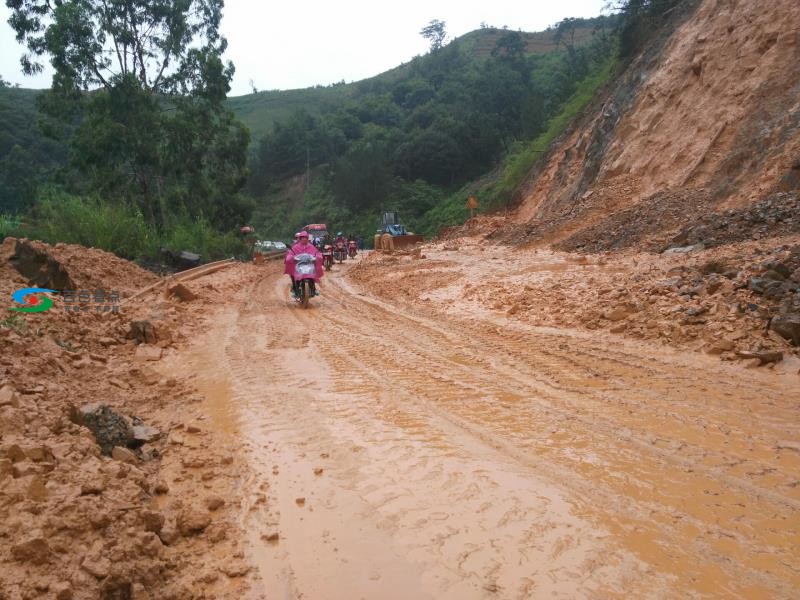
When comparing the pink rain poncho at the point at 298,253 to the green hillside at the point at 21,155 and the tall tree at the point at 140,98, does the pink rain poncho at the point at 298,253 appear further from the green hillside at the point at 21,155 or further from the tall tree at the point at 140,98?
the green hillside at the point at 21,155

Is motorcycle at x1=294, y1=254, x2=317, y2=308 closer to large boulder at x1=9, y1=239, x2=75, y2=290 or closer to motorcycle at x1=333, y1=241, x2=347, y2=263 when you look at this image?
large boulder at x1=9, y1=239, x2=75, y2=290

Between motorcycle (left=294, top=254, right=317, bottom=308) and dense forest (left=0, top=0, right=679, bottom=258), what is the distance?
7.13 metres

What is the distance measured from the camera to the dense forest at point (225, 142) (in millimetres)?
22094

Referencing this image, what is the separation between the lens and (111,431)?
4.00 metres

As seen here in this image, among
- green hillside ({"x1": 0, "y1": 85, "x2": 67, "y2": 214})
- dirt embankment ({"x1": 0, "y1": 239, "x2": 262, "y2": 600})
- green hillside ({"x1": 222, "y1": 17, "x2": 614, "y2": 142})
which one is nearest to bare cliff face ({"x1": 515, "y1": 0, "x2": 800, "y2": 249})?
dirt embankment ({"x1": 0, "y1": 239, "x2": 262, "y2": 600})

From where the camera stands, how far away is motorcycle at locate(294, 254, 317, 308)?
11305 millimetres

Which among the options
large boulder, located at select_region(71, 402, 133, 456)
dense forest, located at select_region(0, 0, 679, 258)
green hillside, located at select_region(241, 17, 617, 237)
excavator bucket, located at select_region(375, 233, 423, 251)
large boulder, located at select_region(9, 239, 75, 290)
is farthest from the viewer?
green hillside, located at select_region(241, 17, 617, 237)

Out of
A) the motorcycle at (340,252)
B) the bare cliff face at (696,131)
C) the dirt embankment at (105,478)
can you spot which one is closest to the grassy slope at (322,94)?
the motorcycle at (340,252)

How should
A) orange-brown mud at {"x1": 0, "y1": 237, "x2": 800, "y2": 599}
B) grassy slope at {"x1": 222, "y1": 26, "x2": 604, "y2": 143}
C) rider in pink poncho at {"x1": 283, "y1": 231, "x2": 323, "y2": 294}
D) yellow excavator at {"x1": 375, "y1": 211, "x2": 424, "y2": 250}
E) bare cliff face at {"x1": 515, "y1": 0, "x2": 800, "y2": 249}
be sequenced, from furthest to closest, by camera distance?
grassy slope at {"x1": 222, "y1": 26, "x2": 604, "y2": 143}
yellow excavator at {"x1": 375, "y1": 211, "x2": 424, "y2": 250}
bare cliff face at {"x1": 515, "y1": 0, "x2": 800, "y2": 249}
rider in pink poncho at {"x1": 283, "y1": 231, "x2": 323, "y2": 294}
orange-brown mud at {"x1": 0, "y1": 237, "x2": 800, "y2": 599}

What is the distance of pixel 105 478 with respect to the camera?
10.1ft

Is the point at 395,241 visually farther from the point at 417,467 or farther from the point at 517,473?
the point at 517,473

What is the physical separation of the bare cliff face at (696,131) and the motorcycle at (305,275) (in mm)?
7150

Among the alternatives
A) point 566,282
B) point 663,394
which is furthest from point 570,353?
point 566,282

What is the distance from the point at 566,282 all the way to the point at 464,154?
43.5 m
